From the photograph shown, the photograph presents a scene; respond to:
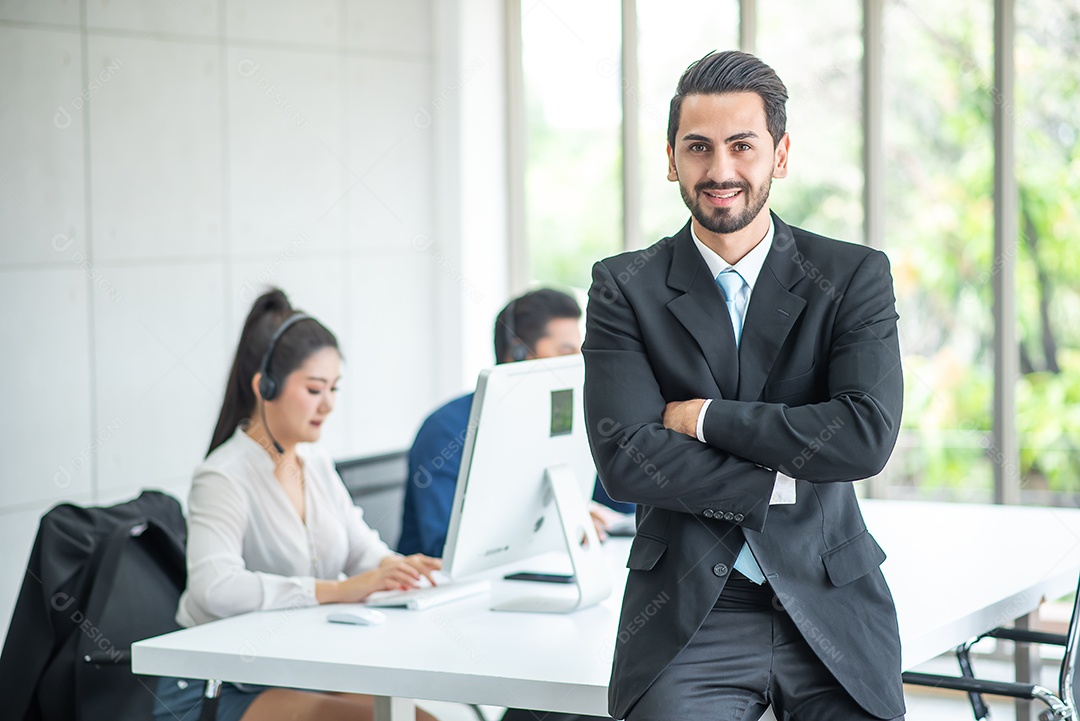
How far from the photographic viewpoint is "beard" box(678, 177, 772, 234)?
1807 mm

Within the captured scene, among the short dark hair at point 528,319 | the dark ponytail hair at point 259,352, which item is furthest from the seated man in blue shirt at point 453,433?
the dark ponytail hair at point 259,352

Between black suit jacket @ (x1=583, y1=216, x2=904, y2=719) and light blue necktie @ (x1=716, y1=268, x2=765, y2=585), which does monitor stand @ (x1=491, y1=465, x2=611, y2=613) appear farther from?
light blue necktie @ (x1=716, y1=268, x2=765, y2=585)

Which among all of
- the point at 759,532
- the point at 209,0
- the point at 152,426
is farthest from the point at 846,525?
the point at 209,0

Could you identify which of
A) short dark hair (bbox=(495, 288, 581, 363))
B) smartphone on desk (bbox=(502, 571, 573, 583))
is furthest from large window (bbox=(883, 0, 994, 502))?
smartphone on desk (bbox=(502, 571, 573, 583))

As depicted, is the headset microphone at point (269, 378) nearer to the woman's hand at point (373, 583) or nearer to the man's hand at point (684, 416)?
the woman's hand at point (373, 583)

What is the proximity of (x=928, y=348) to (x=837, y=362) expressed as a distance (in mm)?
2916

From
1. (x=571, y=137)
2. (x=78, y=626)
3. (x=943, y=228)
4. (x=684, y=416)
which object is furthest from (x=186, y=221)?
(x=684, y=416)

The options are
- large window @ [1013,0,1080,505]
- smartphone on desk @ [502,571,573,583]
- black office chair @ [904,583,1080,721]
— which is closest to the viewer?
black office chair @ [904,583,1080,721]

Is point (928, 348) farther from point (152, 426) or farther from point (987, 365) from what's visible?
point (152, 426)

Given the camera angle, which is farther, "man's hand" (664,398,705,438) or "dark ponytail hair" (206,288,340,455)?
"dark ponytail hair" (206,288,340,455)

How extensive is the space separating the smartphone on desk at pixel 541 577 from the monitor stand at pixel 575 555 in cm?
21

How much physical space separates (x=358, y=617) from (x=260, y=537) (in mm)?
507

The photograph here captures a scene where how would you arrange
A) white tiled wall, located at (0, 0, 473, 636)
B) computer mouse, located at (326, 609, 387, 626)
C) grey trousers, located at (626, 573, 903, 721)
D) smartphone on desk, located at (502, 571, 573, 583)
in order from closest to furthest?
grey trousers, located at (626, 573, 903, 721)
computer mouse, located at (326, 609, 387, 626)
smartphone on desk, located at (502, 571, 573, 583)
white tiled wall, located at (0, 0, 473, 636)

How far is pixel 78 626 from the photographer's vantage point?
2.59 meters
